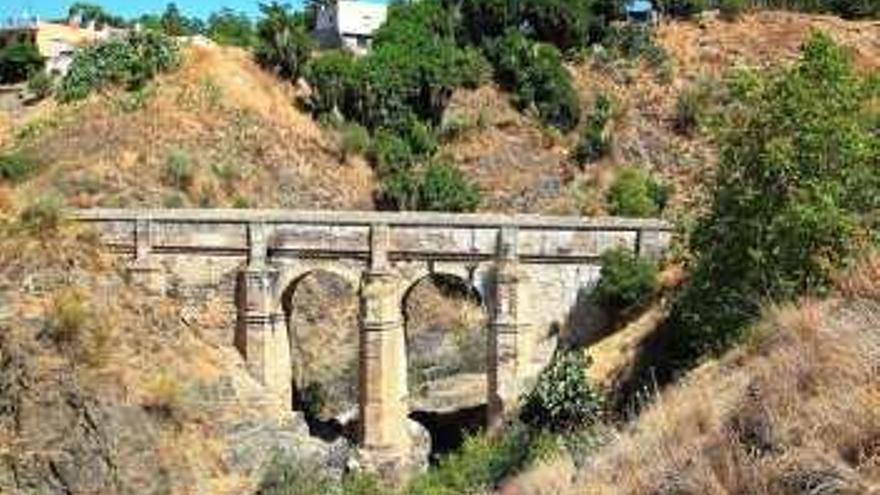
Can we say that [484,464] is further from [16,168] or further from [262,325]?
[16,168]

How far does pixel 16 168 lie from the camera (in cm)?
4847

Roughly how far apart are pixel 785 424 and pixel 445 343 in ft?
121

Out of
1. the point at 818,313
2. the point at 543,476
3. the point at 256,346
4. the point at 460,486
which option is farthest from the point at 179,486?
the point at 818,313

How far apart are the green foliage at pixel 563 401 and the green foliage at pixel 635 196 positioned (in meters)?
14.6

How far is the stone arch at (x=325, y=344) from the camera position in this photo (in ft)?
140

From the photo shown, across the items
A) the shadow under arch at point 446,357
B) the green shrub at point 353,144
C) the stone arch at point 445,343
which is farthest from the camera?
the green shrub at point 353,144

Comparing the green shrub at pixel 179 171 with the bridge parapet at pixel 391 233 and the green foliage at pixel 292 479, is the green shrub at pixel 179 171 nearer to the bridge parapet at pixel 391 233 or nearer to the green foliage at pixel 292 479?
the bridge parapet at pixel 391 233

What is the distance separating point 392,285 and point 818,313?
2641 cm

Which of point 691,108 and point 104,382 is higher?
point 691,108

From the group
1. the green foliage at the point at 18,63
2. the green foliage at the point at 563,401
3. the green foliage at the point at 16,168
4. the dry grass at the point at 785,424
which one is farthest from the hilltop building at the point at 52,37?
the dry grass at the point at 785,424

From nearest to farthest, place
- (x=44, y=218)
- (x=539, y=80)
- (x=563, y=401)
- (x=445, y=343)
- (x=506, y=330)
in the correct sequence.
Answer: (x=563, y=401)
(x=506, y=330)
(x=44, y=218)
(x=445, y=343)
(x=539, y=80)

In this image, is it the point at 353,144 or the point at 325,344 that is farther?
the point at 353,144

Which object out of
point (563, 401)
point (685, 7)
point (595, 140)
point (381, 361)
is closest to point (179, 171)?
point (381, 361)

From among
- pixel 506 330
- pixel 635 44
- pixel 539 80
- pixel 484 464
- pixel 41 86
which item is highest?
pixel 635 44
